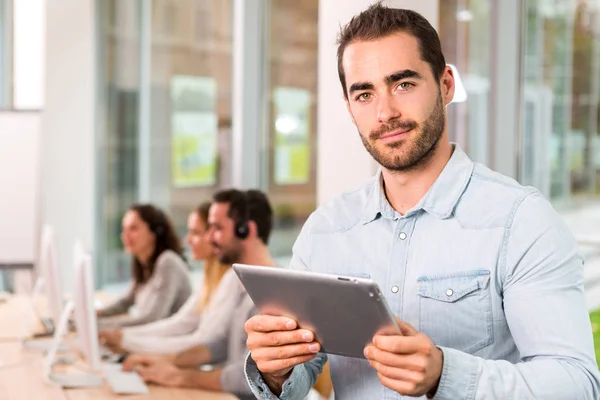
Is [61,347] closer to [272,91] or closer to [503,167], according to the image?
[272,91]

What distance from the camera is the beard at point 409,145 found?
5.35 ft

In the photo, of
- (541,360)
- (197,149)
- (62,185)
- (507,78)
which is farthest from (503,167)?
(62,185)

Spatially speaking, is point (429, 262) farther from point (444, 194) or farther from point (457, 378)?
point (457, 378)

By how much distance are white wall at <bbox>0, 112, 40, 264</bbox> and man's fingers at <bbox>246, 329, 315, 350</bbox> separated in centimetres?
486

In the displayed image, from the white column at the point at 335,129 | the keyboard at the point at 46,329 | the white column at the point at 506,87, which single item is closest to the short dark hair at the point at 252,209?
the white column at the point at 335,129

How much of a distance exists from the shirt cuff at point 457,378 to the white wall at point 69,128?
5.71 metres

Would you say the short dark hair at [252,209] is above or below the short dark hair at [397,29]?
below

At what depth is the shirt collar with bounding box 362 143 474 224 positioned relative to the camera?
63.6 inches

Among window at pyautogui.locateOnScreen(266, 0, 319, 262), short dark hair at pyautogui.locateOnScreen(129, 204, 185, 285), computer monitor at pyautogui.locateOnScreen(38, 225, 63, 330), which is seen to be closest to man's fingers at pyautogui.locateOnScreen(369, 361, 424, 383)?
computer monitor at pyautogui.locateOnScreen(38, 225, 63, 330)

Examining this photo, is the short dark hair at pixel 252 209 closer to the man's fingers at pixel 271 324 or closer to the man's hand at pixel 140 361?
the man's hand at pixel 140 361

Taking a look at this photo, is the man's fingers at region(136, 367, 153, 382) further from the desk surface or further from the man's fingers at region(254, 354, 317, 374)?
the man's fingers at region(254, 354, 317, 374)

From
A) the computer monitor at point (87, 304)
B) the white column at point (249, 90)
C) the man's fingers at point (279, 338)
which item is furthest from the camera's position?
the white column at point (249, 90)

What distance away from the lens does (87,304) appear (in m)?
2.96

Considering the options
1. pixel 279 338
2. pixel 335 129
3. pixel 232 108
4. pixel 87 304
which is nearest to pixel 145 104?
pixel 232 108
